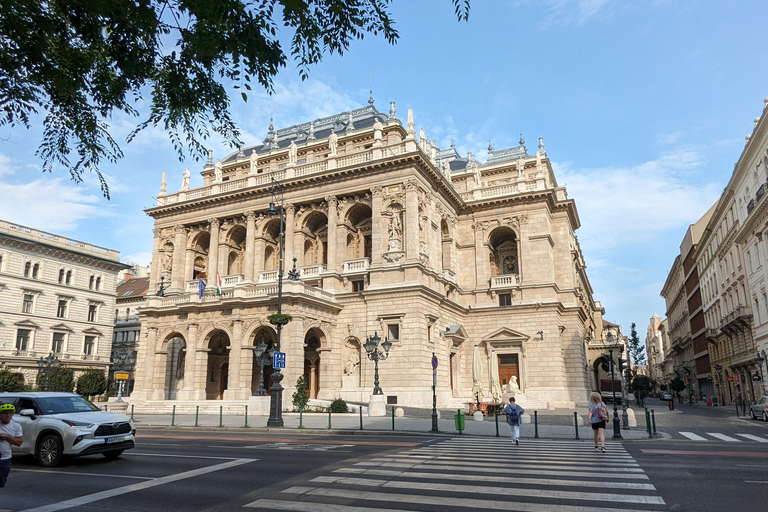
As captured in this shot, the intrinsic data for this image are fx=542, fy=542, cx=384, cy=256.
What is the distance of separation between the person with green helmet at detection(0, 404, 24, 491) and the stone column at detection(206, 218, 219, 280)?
3672 centimetres

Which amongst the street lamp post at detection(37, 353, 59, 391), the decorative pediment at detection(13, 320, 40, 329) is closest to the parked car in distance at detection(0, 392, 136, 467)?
the street lamp post at detection(37, 353, 59, 391)

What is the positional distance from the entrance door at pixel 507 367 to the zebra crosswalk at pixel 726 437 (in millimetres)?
20805

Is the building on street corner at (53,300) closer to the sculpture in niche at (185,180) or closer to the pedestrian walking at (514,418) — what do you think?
the sculpture in niche at (185,180)

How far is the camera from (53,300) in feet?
180

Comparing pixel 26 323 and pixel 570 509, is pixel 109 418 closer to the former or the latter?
pixel 570 509

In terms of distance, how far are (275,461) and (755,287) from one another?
40055 mm

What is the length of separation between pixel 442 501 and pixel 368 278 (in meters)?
30.8

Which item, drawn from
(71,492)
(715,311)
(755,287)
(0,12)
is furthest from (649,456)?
(715,311)

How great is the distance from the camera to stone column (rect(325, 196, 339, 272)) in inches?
1571

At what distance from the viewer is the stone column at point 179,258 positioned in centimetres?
4556

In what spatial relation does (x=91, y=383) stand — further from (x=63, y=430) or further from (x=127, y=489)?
(x=127, y=489)

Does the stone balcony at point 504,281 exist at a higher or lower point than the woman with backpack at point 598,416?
higher

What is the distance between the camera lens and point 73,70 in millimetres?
8086

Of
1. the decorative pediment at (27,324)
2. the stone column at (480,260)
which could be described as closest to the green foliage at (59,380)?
the decorative pediment at (27,324)
